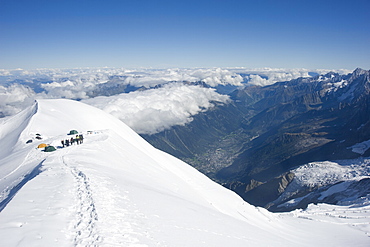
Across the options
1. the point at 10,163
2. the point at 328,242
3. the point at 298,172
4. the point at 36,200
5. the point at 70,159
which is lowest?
the point at 298,172

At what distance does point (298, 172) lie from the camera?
17425 centimetres

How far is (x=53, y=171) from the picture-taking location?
27125mm

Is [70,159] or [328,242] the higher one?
[70,159]

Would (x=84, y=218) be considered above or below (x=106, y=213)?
above

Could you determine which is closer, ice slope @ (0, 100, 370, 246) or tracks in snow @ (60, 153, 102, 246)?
tracks in snow @ (60, 153, 102, 246)

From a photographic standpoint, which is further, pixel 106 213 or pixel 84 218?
pixel 106 213

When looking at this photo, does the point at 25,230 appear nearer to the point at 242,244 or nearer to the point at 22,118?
the point at 242,244

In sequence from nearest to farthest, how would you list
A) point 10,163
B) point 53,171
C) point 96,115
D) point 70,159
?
point 53,171
point 70,159
point 10,163
point 96,115

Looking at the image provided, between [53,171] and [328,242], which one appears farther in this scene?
[328,242]

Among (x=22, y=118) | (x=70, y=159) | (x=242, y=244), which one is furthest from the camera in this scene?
(x=22, y=118)

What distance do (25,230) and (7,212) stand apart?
3495mm

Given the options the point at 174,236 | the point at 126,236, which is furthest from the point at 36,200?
the point at 174,236

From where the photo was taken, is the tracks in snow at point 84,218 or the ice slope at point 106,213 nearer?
the tracks in snow at point 84,218

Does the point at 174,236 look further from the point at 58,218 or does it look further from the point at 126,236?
the point at 58,218
